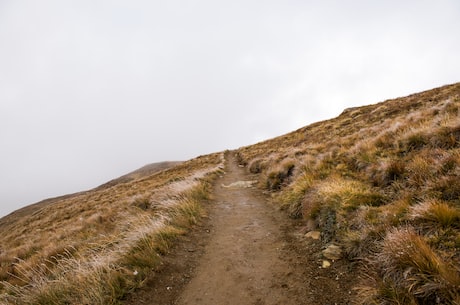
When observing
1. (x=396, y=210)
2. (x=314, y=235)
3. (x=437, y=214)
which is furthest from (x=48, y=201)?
(x=437, y=214)

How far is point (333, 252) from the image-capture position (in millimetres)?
6211

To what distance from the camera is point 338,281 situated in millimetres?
5363

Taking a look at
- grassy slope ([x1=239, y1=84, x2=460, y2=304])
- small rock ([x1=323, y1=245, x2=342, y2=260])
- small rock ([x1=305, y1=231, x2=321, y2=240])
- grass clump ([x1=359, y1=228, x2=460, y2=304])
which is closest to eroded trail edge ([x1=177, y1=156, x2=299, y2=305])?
small rock ([x1=305, y1=231, x2=321, y2=240])

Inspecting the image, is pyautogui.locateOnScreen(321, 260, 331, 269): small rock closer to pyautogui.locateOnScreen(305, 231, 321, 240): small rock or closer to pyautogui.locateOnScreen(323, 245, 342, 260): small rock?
pyautogui.locateOnScreen(323, 245, 342, 260): small rock

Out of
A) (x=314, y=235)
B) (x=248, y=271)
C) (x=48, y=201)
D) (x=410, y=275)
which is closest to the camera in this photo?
(x=410, y=275)

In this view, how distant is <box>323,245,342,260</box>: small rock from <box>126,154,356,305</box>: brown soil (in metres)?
0.15

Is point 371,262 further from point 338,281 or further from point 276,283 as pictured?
point 276,283

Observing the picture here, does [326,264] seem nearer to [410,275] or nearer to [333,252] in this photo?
[333,252]

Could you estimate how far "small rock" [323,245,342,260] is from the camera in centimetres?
611

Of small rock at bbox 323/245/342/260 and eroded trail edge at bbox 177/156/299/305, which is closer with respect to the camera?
eroded trail edge at bbox 177/156/299/305

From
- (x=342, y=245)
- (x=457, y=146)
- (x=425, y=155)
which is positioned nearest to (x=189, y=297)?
(x=342, y=245)

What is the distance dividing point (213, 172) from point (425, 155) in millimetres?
15214

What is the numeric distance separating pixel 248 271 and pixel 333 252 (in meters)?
1.87

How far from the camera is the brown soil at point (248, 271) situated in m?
5.34
